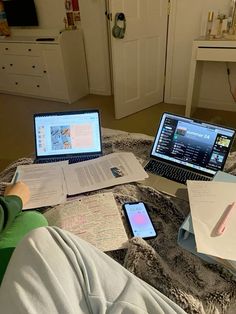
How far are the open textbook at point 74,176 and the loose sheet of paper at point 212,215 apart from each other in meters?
0.26

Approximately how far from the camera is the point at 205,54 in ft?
6.99

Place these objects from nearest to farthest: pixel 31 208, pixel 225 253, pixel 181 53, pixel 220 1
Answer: pixel 225 253 < pixel 31 208 < pixel 220 1 < pixel 181 53

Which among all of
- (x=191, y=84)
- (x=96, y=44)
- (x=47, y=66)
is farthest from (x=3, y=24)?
(x=191, y=84)

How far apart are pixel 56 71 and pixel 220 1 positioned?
184 centimetres

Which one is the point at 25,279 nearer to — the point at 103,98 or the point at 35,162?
the point at 35,162

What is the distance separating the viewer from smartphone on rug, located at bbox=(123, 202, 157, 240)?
30.0 inches

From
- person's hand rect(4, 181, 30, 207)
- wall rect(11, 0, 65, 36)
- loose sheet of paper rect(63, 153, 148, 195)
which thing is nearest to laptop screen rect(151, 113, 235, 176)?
loose sheet of paper rect(63, 153, 148, 195)

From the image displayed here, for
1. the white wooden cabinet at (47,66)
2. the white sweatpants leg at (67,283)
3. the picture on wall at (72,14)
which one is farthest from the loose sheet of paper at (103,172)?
the picture on wall at (72,14)

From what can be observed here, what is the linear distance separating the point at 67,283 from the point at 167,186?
561 mm

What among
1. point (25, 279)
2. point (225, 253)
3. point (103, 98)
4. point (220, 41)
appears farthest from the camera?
point (103, 98)

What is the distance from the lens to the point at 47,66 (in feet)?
10.1

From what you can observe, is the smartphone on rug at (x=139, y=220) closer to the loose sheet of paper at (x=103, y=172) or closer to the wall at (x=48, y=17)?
the loose sheet of paper at (x=103, y=172)

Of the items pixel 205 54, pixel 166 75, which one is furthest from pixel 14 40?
pixel 205 54

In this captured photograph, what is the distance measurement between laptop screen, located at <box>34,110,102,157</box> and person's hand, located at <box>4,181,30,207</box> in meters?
0.25
